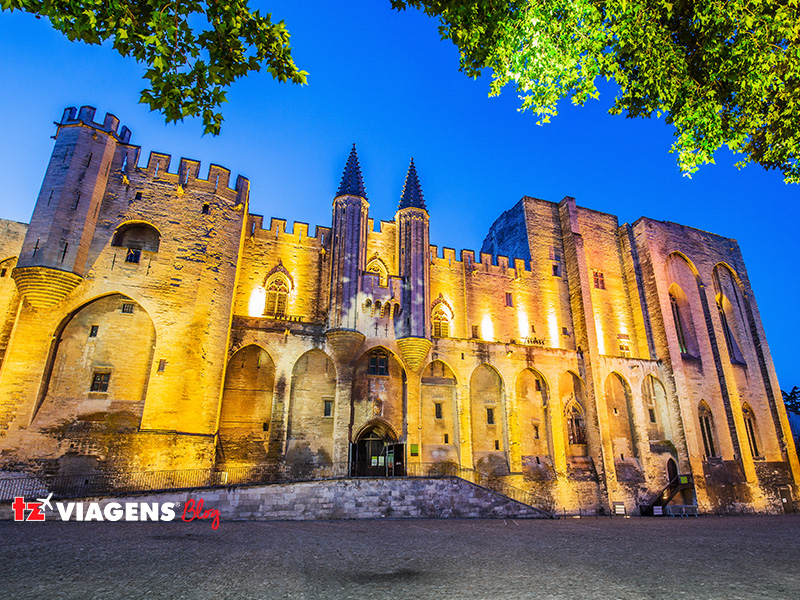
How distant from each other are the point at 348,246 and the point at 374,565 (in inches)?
724

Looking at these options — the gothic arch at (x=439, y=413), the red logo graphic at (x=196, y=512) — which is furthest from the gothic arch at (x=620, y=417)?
the red logo graphic at (x=196, y=512)

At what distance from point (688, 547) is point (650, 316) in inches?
977

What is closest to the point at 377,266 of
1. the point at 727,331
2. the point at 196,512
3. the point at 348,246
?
the point at 348,246

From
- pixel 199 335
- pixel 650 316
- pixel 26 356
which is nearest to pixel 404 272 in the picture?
pixel 199 335

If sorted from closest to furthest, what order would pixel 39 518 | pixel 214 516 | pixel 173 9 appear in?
pixel 173 9, pixel 39 518, pixel 214 516

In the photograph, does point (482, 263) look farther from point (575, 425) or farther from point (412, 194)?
point (575, 425)

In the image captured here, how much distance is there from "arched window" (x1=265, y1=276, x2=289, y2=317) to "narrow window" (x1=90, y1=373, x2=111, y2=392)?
7.98 metres

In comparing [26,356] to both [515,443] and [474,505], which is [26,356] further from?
[515,443]

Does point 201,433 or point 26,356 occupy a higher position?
Result: point 26,356

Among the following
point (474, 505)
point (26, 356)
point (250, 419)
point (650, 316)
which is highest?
point (650, 316)

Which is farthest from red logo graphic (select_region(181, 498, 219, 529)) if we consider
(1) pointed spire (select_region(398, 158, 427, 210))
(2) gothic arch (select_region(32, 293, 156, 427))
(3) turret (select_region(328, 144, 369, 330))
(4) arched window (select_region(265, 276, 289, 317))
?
(1) pointed spire (select_region(398, 158, 427, 210))

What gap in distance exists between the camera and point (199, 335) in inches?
754

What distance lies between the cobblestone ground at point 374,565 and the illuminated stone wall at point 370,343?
719 cm

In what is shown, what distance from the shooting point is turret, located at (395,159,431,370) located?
23.7 metres
